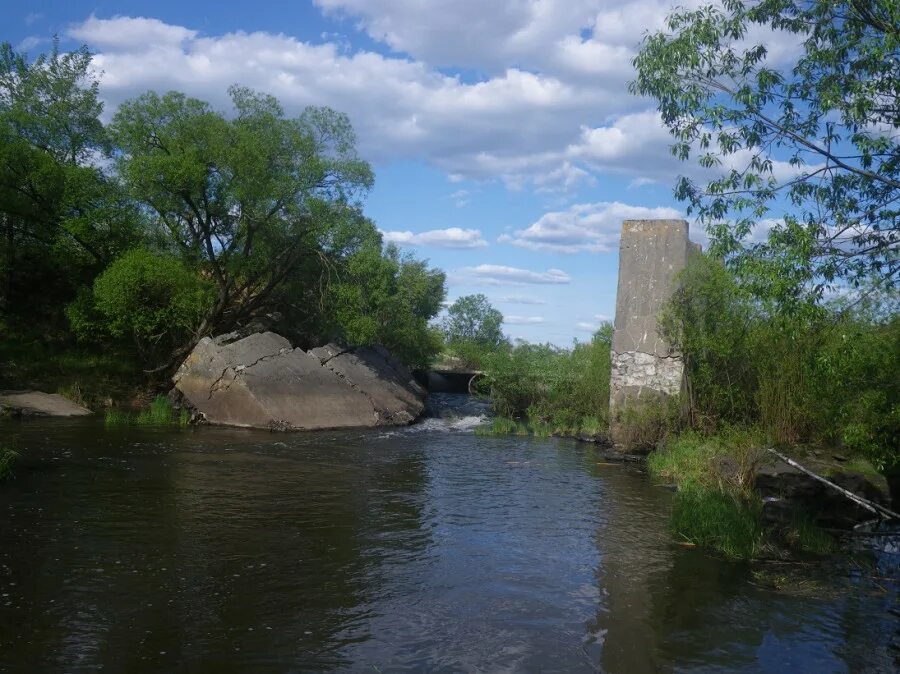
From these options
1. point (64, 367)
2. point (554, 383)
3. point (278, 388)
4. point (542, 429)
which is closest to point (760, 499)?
point (542, 429)

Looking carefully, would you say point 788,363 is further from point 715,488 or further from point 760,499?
point 760,499

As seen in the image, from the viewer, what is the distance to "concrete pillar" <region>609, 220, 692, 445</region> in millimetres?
15422

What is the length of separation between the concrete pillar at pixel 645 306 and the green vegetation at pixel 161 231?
9.35m

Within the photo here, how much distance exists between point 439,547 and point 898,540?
5949 millimetres

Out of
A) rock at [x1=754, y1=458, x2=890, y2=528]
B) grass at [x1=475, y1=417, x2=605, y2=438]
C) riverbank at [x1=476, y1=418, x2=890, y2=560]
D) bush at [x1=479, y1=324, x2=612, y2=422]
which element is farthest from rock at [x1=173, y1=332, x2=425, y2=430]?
rock at [x1=754, y1=458, x2=890, y2=528]

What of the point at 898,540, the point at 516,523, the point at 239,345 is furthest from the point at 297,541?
the point at 239,345

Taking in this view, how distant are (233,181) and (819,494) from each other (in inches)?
731

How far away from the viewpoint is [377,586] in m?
7.00

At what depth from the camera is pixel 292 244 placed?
77.8 feet

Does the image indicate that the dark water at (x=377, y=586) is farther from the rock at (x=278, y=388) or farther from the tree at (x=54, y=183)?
the tree at (x=54, y=183)

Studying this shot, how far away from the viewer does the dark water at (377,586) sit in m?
5.52

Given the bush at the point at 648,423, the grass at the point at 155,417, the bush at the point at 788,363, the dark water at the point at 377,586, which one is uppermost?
the bush at the point at 788,363

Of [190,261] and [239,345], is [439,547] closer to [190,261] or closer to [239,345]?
[239,345]

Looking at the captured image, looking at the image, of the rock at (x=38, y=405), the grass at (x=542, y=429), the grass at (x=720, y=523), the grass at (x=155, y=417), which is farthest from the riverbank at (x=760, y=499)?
the rock at (x=38, y=405)
